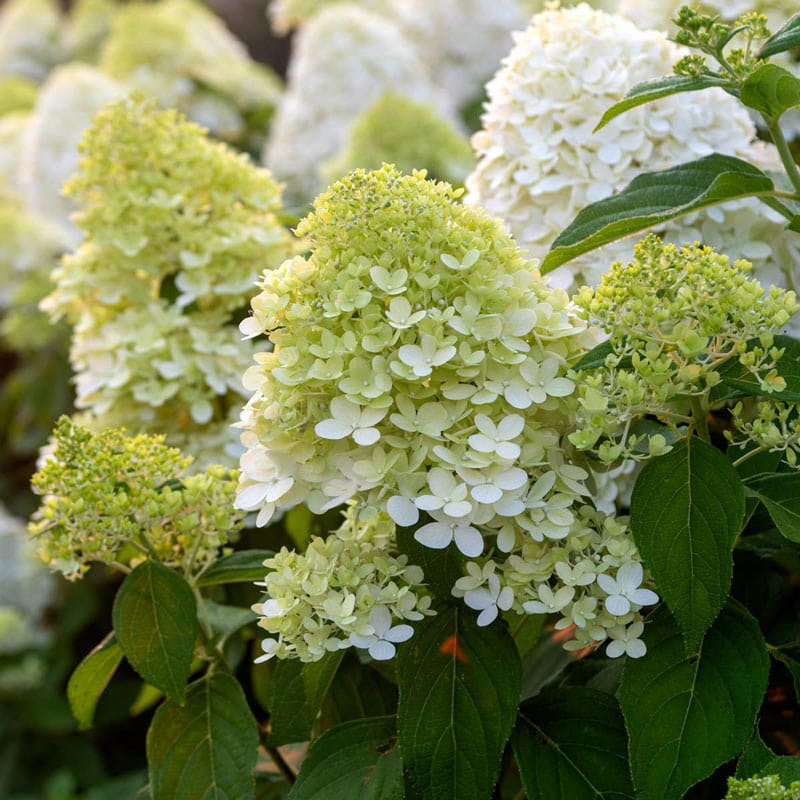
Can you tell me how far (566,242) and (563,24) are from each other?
29cm

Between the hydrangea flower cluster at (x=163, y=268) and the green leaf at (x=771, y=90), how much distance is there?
1.44 ft

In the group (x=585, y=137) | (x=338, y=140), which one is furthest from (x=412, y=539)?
(x=338, y=140)

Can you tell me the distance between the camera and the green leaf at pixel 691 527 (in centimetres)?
59

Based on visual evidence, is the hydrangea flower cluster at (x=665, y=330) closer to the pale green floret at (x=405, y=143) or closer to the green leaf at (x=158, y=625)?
the green leaf at (x=158, y=625)

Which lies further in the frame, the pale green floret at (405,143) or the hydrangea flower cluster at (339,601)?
the pale green floret at (405,143)

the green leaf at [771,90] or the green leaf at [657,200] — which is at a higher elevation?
the green leaf at [771,90]

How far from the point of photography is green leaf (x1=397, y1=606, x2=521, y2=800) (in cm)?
63

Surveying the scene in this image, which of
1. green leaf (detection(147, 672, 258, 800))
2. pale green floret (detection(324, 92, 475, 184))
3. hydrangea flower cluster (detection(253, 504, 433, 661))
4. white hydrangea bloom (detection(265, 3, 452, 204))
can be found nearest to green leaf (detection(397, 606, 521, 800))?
hydrangea flower cluster (detection(253, 504, 433, 661))

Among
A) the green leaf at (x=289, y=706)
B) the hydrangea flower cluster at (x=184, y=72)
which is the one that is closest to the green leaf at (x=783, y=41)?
the green leaf at (x=289, y=706)

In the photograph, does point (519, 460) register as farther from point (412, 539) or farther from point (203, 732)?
point (203, 732)

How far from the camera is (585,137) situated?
864 millimetres

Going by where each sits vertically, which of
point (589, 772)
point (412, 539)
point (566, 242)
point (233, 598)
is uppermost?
point (566, 242)

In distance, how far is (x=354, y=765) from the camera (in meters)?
0.68

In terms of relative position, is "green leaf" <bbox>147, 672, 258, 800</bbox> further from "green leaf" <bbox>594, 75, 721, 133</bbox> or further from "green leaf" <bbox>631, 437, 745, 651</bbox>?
"green leaf" <bbox>594, 75, 721, 133</bbox>
